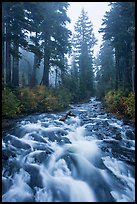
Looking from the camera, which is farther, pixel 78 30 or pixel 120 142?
pixel 78 30

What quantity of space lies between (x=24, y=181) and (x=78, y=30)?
37.6m

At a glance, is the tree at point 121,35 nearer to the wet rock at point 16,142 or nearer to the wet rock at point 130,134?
the wet rock at point 130,134

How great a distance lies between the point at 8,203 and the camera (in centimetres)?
609

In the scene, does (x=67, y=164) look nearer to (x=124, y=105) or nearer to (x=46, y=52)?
(x=124, y=105)

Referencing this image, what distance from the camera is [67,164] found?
26.2ft

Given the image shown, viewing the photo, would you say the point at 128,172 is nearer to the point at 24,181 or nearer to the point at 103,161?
the point at 103,161

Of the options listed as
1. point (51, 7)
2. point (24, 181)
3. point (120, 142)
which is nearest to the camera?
point (24, 181)

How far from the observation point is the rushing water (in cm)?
659

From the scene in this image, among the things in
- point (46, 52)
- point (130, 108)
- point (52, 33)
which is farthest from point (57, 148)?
point (52, 33)

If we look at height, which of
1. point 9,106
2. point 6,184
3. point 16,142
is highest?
point 9,106

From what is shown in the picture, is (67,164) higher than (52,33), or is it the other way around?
(52,33)

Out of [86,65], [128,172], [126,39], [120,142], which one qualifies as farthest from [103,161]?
[86,65]

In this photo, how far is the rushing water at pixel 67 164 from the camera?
659 centimetres

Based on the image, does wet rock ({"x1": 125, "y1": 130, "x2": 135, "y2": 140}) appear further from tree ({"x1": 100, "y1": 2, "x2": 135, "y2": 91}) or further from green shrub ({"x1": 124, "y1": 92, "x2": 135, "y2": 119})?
tree ({"x1": 100, "y1": 2, "x2": 135, "y2": 91})
